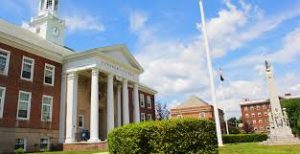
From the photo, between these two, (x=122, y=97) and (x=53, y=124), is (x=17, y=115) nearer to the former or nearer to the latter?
(x=53, y=124)

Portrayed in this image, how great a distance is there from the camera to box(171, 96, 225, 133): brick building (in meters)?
73.8

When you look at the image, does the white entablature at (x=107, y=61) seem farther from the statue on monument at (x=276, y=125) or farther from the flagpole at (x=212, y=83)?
the statue on monument at (x=276, y=125)

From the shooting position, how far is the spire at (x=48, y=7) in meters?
38.3

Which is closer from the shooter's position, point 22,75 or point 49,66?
point 22,75

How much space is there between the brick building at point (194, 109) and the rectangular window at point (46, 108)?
164 feet

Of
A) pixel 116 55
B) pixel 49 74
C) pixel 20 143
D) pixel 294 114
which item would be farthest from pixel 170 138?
pixel 294 114

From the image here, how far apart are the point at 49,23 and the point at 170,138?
32153mm

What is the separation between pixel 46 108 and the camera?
2725 centimetres

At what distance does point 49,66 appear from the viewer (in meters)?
28.1

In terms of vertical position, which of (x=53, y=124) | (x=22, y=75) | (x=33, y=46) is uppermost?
(x=33, y=46)

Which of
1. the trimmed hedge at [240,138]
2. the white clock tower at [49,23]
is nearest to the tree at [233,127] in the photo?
the trimmed hedge at [240,138]

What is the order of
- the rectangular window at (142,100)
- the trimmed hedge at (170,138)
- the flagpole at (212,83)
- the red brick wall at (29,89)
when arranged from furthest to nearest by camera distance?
the rectangular window at (142,100), the red brick wall at (29,89), the flagpole at (212,83), the trimmed hedge at (170,138)

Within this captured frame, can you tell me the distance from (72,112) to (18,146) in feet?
17.8

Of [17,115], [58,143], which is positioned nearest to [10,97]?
[17,115]
